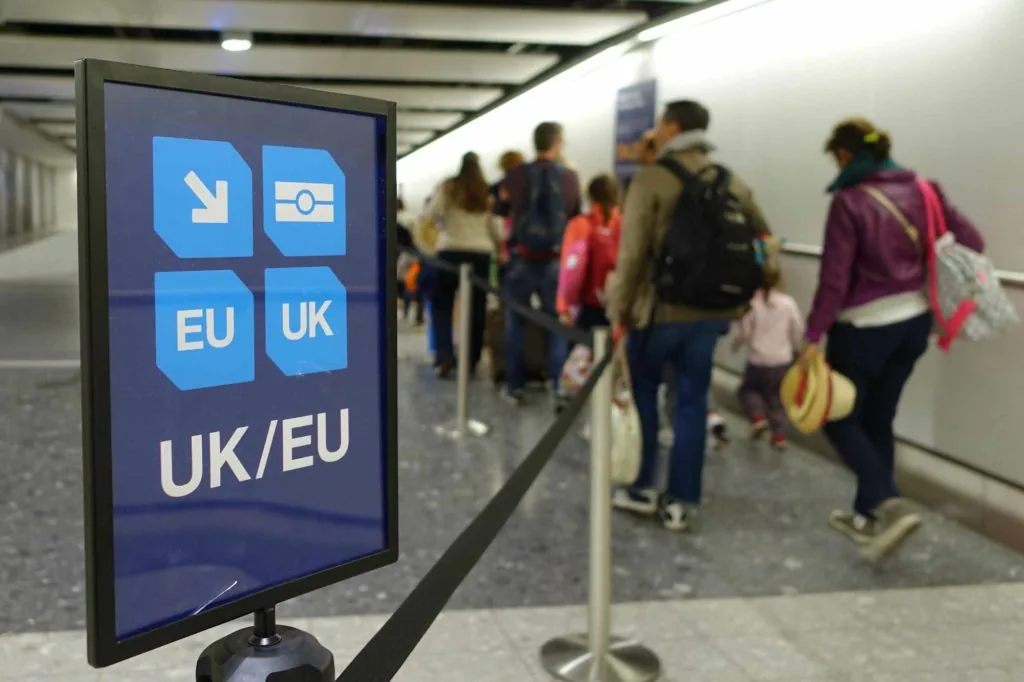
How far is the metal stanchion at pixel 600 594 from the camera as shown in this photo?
291 cm

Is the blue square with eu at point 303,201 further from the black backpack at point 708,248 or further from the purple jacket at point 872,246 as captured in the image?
the purple jacket at point 872,246

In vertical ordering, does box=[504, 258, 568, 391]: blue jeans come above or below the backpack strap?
below

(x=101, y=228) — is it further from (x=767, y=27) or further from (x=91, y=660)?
(x=767, y=27)

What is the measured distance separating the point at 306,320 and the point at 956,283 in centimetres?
310

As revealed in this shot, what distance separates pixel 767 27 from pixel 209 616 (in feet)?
20.2

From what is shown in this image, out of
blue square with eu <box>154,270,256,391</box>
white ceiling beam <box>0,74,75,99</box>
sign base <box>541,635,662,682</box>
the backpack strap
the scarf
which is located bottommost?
sign base <box>541,635,662,682</box>

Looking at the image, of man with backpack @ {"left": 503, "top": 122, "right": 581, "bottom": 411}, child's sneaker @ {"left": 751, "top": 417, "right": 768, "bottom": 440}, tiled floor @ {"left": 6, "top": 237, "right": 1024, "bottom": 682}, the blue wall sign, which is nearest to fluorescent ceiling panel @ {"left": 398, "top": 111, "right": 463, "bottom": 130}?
the blue wall sign

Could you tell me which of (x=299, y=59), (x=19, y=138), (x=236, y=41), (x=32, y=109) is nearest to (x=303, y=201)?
(x=32, y=109)

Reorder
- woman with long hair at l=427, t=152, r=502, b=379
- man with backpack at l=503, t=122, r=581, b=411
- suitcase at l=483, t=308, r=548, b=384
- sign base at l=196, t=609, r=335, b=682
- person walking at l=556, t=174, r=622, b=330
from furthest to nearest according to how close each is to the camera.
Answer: suitcase at l=483, t=308, r=548, b=384
woman with long hair at l=427, t=152, r=502, b=379
man with backpack at l=503, t=122, r=581, b=411
person walking at l=556, t=174, r=622, b=330
sign base at l=196, t=609, r=335, b=682

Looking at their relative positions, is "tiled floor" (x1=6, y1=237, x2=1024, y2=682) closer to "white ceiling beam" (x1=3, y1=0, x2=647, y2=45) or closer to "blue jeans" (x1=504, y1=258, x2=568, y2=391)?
"blue jeans" (x1=504, y1=258, x2=568, y2=391)

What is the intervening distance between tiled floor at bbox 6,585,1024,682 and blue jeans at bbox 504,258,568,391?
354 centimetres

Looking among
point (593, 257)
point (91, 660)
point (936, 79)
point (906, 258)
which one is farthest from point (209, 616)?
point (593, 257)

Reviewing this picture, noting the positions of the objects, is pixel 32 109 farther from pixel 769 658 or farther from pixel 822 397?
pixel 769 658

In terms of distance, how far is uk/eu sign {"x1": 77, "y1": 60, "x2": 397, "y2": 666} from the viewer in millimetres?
1210
